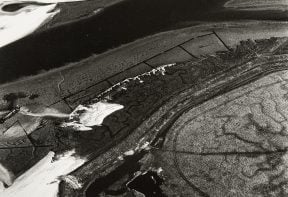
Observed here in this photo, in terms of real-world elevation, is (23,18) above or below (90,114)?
above

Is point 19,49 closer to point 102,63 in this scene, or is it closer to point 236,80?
point 102,63

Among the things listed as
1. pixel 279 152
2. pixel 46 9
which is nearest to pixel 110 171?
pixel 279 152

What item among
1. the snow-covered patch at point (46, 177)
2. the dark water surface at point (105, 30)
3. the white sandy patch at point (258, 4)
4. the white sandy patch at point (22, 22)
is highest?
the white sandy patch at point (22, 22)

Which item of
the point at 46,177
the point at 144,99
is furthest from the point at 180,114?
the point at 46,177

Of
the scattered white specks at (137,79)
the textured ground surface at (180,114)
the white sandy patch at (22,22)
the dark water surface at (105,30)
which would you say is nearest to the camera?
the textured ground surface at (180,114)

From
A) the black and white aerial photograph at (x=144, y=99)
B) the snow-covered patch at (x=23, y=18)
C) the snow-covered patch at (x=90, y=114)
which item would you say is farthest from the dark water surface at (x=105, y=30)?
the snow-covered patch at (x=90, y=114)

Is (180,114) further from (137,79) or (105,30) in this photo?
(105,30)

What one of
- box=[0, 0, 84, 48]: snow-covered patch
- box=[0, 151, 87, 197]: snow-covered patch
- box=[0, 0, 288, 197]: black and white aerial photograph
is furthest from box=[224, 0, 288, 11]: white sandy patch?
box=[0, 151, 87, 197]: snow-covered patch

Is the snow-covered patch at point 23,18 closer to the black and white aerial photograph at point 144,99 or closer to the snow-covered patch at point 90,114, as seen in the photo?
the black and white aerial photograph at point 144,99
